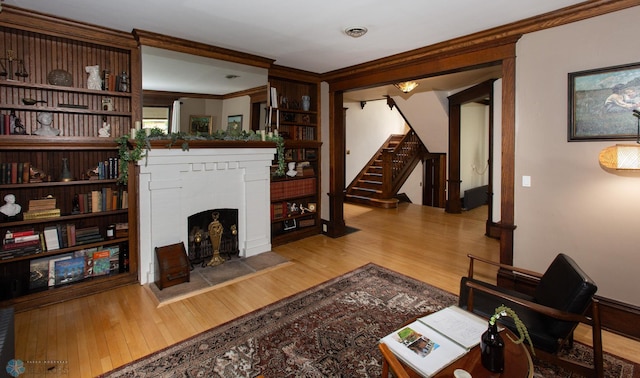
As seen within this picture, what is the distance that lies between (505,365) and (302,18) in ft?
10.3

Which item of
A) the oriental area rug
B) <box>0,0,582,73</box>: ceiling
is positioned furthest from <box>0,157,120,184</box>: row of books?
the oriental area rug

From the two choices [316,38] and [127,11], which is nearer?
[127,11]

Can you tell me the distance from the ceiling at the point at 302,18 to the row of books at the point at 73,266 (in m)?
2.42

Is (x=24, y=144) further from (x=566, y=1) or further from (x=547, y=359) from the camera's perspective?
(x=566, y=1)

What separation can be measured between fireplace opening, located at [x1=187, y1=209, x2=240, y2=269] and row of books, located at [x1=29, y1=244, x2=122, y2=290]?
32.6 inches

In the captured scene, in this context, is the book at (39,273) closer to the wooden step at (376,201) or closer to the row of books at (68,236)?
the row of books at (68,236)

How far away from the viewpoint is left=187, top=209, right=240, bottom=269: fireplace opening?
13.8 ft

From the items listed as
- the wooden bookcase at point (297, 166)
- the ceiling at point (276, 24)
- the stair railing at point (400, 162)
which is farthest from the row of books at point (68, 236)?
the stair railing at point (400, 162)

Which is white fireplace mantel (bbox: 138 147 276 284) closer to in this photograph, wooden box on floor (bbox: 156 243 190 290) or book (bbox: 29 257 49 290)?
wooden box on floor (bbox: 156 243 190 290)

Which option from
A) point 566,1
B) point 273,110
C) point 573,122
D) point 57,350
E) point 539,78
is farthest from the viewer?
point 273,110

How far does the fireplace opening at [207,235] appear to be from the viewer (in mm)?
4211

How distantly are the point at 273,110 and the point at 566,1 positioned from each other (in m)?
3.60

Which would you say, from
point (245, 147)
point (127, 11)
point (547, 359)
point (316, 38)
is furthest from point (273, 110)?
point (547, 359)

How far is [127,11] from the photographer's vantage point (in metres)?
2.96
